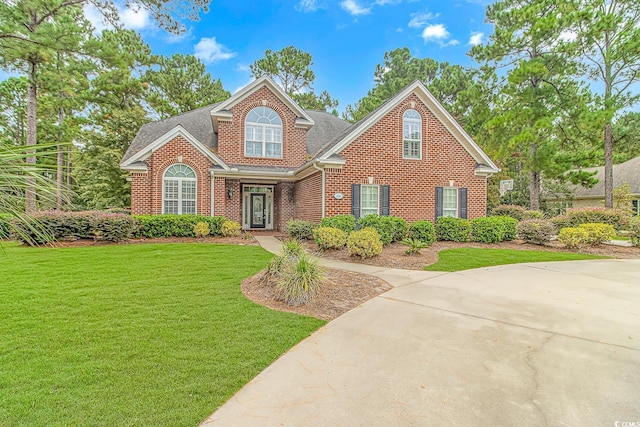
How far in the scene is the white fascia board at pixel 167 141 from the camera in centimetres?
1312

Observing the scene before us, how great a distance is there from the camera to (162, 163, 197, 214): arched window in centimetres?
1355

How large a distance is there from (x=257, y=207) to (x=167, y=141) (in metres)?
5.61

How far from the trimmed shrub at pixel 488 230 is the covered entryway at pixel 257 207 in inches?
397

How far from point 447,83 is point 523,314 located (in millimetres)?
25230

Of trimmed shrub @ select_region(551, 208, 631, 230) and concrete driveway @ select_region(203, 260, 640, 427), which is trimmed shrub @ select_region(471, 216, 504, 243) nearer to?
trimmed shrub @ select_region(551, 208, 631, 230)

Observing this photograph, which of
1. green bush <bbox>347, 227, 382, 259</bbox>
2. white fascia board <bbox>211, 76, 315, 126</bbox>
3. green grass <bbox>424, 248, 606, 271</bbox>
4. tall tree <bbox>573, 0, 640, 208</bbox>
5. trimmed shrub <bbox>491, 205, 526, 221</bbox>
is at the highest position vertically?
tall tree <bbox>573, 0, 640, 208</bbox>

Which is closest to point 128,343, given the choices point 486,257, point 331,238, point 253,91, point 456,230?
point 331,238

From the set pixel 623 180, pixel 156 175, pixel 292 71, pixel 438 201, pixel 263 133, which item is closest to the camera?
pixel 156 175

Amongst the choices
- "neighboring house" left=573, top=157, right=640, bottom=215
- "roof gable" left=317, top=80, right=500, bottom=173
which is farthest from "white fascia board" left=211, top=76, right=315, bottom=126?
"neighboring house" left=573, top=157, right=640, bottom=215

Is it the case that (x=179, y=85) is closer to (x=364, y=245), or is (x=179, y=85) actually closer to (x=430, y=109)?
(x=430, y=109)

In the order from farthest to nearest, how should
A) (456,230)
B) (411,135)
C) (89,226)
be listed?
(411,135), (456,230), (89,226)

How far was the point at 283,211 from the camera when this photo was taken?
1642 cm

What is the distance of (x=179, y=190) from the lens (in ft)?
45.0

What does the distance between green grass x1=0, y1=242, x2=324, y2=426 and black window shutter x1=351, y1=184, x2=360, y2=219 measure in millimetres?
6485
